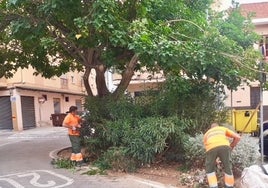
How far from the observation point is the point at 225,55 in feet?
28.1

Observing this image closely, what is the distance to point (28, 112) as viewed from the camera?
28.2m

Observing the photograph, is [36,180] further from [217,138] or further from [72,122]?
[217,138]

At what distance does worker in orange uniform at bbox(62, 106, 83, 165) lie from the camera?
33.4ft

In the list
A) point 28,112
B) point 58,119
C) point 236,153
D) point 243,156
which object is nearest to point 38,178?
point 236,153

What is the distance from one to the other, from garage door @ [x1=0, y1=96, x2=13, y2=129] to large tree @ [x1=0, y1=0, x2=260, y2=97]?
54.9 feet

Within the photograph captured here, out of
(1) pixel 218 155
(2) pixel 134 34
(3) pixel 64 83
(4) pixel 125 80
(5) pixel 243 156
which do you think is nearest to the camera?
(1) pixel 218 155

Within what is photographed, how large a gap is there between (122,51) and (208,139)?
4.53 m

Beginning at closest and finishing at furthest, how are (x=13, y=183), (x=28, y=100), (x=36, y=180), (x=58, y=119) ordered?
(x=13, y=183) < (x=36, y=180) < (x=58, y=119) < (x=28, y=100)

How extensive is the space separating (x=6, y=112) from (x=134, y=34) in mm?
21042

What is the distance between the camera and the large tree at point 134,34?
8422 mm

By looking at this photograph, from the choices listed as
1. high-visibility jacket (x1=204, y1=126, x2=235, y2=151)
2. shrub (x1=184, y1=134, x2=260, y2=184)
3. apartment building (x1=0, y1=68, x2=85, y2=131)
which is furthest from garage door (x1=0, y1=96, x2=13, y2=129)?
high-visibility jacket (x1=204, y1=126, x2=235, y2=151)

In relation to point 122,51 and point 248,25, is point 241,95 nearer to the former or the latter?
point 248,25

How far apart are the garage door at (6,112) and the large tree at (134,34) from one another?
1673cm

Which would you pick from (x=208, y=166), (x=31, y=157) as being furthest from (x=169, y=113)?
(x=31, y=157)
